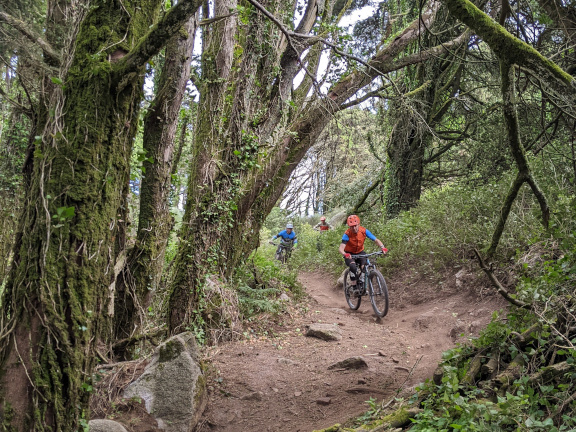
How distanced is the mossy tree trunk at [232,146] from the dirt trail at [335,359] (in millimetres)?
1398

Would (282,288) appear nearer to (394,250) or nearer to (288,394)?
(394,250)

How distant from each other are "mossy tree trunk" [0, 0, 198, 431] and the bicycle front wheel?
20.6ft

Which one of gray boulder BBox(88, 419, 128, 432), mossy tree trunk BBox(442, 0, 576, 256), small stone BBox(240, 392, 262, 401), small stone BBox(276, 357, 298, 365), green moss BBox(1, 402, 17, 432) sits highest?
mossy tree trunk BBox(442, 0, 576, 256)

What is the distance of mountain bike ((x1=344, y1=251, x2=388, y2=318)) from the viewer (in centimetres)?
844

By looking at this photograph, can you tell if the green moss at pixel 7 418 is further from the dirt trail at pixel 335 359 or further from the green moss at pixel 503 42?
the green moss at pixel 503 42

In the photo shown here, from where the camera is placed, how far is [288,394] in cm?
531

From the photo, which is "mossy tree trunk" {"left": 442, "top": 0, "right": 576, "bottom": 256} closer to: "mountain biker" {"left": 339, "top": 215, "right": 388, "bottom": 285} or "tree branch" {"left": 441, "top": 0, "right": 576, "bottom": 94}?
"tree branch" {"left": 441, "top": 0, "right": 576, "bottom": 94}

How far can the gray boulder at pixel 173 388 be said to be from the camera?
4.46 metres

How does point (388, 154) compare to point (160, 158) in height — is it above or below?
above

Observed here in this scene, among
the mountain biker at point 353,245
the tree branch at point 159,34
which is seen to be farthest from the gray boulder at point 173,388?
Result: the mountain biker at point 353,245

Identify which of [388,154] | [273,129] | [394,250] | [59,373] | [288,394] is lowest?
[288,394]

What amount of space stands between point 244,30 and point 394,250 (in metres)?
6.91

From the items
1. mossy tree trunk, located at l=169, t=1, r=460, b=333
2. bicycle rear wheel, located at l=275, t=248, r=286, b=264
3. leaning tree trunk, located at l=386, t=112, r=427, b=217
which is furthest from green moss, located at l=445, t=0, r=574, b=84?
bicycle rear wheel, located at l=275, t=248, r=286, b=264

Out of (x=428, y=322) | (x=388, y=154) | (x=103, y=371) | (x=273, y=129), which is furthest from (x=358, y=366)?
(x=388, y=154)
